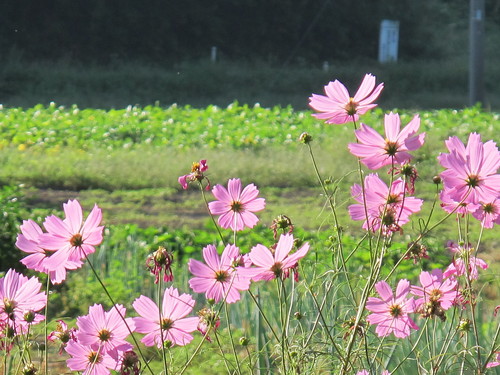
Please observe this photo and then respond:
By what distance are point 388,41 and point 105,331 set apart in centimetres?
2508

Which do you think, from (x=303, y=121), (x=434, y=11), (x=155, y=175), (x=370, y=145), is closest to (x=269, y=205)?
(x=155, y=175)

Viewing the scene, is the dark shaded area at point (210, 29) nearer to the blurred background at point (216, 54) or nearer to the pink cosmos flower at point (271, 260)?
the blurred background at point (216, 54)

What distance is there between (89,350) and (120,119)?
487 inches

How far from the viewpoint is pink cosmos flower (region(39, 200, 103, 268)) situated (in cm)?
116

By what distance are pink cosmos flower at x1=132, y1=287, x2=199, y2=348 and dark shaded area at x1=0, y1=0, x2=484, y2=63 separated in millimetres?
20959

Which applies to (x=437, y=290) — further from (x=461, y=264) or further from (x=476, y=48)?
(x=476, y=48)

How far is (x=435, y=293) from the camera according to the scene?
56.6 inches

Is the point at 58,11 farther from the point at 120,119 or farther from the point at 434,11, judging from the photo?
the point at 434,11

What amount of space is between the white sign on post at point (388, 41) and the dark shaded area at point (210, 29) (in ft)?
1.46

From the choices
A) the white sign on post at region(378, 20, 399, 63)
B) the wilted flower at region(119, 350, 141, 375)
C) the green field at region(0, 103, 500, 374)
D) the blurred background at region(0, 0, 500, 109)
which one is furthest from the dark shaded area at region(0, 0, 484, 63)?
the wilted flower at region(119, 350, 141, 375)

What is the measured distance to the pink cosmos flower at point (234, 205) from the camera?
139cm

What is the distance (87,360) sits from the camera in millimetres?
1286

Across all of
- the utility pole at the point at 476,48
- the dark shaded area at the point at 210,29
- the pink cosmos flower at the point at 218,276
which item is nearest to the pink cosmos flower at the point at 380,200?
the pink cosmos flower at the point at 218,276

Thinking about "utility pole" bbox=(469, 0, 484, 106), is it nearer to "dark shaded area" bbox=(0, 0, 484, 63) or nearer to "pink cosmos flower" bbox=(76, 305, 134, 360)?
"dark shaded area" bbox=(0, 0, 484, 63)
